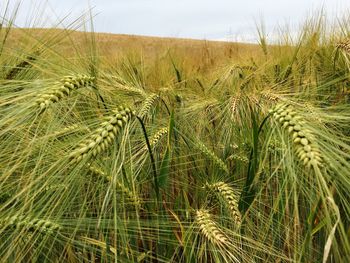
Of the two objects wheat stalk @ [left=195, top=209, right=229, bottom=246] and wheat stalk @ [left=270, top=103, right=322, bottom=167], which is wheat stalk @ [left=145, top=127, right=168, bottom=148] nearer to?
wheat stalk @ [left=195, top=209, right=229, bottom=246]

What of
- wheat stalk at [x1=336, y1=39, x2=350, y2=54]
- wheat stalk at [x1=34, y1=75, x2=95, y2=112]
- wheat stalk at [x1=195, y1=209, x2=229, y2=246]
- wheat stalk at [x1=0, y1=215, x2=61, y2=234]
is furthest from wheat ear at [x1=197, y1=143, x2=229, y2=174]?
wheat stalk at [x1=336, y1=39, x2=350, y2=54]

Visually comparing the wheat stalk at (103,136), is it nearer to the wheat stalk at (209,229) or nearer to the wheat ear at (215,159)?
the wheat stalk at (209,229)

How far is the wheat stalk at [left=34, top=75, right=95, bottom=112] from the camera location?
0.91m

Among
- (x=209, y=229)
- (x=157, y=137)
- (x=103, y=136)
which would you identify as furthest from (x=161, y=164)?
(x=103, y=136)

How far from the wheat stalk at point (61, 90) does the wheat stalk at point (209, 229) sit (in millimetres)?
475

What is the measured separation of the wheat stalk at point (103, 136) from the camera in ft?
2.87

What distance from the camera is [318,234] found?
Result: 128 cm

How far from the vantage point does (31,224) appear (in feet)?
3.03

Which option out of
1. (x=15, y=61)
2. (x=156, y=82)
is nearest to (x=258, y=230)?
(x=15, y=61)

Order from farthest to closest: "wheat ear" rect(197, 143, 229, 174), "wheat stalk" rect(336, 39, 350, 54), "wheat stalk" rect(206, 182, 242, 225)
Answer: "wheat stalk" rect(336, 39, 350, 54)
"wheat ear" rect(197, 143, 229, 174)
"wheat stalk" rect(206, 182, 242, 225)

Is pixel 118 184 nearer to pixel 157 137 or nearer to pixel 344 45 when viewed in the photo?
pixel 157 137

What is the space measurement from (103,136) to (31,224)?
0.24 meters

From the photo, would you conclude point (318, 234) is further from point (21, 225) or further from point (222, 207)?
point (21, 225)

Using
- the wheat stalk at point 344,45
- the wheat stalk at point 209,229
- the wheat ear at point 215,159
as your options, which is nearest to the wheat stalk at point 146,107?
the wheat ear at point 215,159
